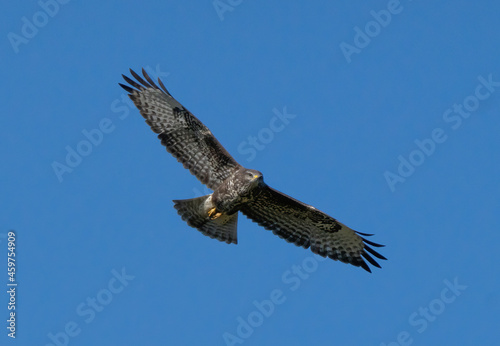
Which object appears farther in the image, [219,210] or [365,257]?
[365,257]

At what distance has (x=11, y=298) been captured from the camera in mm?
11258

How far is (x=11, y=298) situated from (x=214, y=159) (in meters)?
4.21

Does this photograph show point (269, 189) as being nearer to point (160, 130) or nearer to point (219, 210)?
point (219, 210)

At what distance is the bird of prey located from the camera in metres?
11.1

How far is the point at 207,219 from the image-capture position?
11367mm

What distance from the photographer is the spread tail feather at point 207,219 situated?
11.2 m

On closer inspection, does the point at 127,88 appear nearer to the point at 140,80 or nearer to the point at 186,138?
the point at 140,80

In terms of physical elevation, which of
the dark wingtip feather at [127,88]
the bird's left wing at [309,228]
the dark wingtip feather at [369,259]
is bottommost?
Answer: the dark wingtip feather at [369,259]

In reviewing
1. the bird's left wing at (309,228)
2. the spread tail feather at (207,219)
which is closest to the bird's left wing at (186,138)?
the spread tail feather at (207,219)

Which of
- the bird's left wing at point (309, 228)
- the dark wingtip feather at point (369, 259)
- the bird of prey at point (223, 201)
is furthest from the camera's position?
the dark wingtip feather at point (369, 259)

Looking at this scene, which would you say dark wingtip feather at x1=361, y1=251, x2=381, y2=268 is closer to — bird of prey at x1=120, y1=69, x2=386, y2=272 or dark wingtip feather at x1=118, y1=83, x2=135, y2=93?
bird of prey at x1=120, y1=69, x2=386, y2=272

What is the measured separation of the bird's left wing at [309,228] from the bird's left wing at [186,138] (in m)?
0.83

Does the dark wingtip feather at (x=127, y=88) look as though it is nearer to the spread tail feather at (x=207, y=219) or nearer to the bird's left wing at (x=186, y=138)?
the bird's left wing at (x=186, y=138)

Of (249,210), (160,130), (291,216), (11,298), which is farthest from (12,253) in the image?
(291,216)
